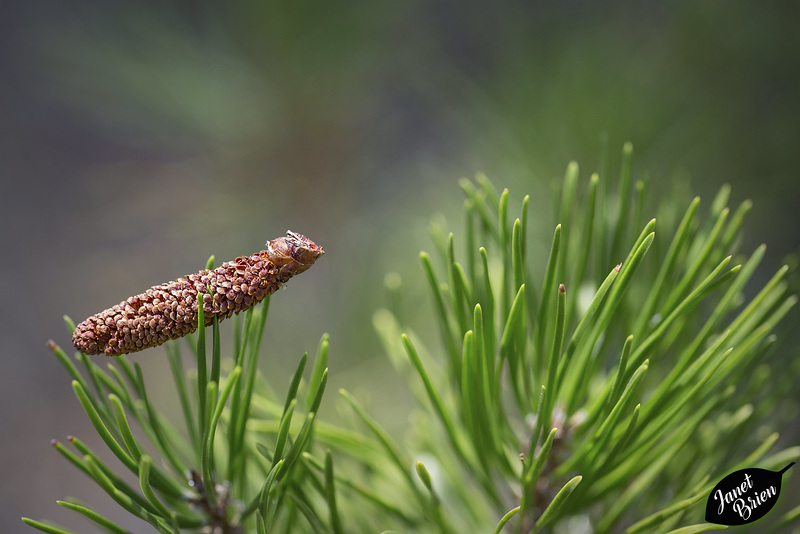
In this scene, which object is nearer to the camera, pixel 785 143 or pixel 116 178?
pixel 785 143

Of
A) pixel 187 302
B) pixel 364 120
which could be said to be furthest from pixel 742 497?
pixel 364 120

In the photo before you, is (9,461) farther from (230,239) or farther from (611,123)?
(611,123)

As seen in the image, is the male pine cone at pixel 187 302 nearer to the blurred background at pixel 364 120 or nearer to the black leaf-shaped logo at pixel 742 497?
the black leaf-shaped logo at pixel 742 497

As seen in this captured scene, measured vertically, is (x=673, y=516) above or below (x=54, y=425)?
below

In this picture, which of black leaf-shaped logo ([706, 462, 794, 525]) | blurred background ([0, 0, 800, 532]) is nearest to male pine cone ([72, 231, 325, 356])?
black leaf-shaped logo ([706, 462, 794, 525])

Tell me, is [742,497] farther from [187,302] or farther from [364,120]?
[364,120]

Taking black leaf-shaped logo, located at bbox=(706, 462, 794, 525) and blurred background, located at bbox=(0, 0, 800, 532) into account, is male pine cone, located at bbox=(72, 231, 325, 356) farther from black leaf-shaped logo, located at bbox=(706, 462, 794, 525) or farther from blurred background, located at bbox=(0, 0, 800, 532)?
blurred background, located at bbox=(0, 0, 800, 532)

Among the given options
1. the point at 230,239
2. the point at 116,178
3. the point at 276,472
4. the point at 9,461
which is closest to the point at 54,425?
the point at 9,461
